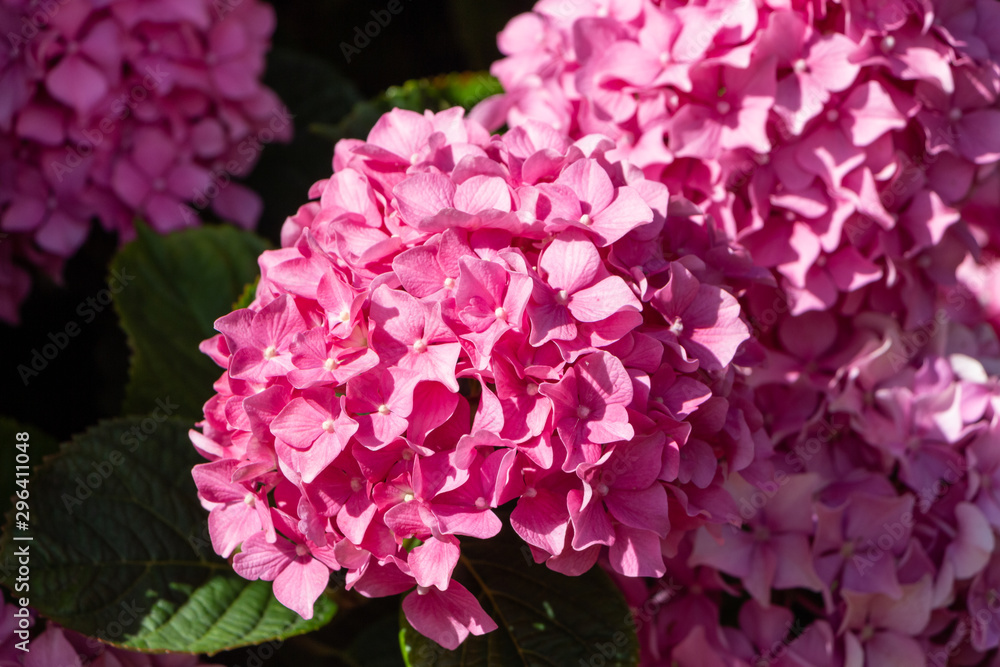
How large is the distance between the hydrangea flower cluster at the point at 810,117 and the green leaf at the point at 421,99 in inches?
10.7

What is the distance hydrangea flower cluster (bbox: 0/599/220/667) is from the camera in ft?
2.26

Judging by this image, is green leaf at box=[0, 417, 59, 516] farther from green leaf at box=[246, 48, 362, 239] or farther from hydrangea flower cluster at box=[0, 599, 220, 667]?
green leaf at box=[246, 48, 362, 239]

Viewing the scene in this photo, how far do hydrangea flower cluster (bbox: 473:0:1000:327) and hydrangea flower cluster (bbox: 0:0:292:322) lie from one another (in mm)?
434

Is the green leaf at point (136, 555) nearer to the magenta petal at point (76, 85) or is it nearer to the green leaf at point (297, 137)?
the magenta petal at point (76, 85)

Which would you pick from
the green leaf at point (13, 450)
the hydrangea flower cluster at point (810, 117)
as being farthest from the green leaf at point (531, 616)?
the green leaf at point (13, 450)

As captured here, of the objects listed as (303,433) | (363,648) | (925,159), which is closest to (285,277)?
(303,433)

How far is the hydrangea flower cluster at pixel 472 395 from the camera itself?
1.91 feet

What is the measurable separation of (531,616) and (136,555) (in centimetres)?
36

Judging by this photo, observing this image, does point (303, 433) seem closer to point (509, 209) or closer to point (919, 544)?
point (509, 209)

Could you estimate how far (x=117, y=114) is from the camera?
3.21ft

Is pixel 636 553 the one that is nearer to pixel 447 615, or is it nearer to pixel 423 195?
pixel 447 615

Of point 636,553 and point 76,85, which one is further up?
point 76,85

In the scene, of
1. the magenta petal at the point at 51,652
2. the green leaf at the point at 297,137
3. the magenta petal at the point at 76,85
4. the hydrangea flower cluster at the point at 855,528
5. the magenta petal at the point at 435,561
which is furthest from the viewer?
the green leaf at the point at 297,137

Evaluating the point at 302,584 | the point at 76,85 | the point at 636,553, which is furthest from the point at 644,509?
the point at 76,85
